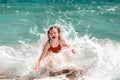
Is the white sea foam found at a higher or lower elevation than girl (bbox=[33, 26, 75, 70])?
lower

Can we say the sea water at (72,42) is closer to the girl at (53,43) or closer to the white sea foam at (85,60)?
the white sea foam at (85,60)

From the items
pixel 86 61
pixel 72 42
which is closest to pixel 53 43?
pixel 86 61

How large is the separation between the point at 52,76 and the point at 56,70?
22 cm

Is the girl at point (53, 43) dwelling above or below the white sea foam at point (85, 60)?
above

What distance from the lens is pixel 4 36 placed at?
45.3 ft

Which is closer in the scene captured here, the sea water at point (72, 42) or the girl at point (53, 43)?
the girl at point (53, 43)

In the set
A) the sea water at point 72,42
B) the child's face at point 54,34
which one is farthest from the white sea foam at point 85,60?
the child's face at point 54,34

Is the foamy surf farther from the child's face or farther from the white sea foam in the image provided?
the child's face

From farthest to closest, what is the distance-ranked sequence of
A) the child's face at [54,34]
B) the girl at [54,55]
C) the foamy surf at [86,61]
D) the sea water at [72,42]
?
the sea water at [72,42]
the foamy surf at [86,61]
the girl at [54,55]
the child's face at [54,34]

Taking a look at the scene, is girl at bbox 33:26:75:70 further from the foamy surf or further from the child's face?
the foamy surf

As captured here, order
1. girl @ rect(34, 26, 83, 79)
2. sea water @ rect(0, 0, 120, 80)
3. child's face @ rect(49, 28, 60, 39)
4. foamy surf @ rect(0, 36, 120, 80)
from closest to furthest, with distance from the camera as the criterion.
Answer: child's face @ rect(49, 28, 60, 39) < girl @ rect(34, 26, 83, 79) < foamy surf @ rect(0, 36, 120, 80) < sea water @ rect(0, 0, 120, 80)

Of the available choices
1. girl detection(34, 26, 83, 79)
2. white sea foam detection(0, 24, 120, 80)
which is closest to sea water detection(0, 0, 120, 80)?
white sea foam detection(0, 24, 120, 80)

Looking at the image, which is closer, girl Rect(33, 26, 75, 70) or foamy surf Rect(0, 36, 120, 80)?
girl Rect(33, 26, 75, 70)

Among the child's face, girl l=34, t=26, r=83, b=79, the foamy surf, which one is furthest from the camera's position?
the foamy surf
